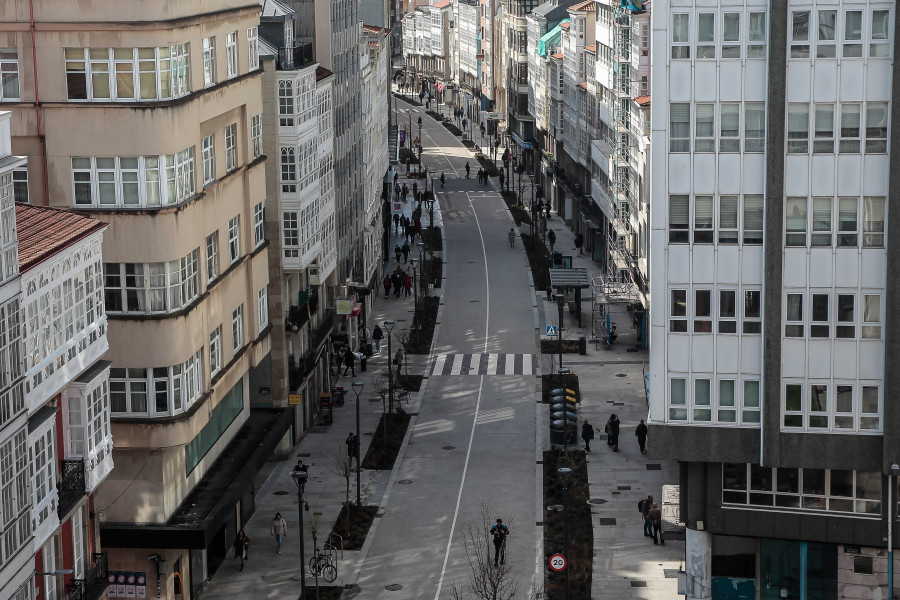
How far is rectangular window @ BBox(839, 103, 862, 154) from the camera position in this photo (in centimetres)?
4875

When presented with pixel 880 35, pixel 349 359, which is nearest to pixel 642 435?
pixel 349 359

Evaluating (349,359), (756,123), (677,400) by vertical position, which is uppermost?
(756,123)

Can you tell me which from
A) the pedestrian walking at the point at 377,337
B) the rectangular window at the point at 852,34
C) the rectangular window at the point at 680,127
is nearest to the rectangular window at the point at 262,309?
the rectangular window at the point at 680,127

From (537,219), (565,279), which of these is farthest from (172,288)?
(537,219)

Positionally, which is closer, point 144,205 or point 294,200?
point 144,205

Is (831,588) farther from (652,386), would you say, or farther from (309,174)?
(309,174)

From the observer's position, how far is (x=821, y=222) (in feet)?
163

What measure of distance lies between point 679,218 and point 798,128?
14.4 ft

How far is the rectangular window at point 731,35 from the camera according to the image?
49.4 meters

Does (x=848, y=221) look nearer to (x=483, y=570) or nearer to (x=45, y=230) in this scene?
(x=483, y=570)

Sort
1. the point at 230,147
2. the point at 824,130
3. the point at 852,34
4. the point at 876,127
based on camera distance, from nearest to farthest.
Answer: the point at 852,34
the point at 876,127
the point at 824,130
the point at 230,147

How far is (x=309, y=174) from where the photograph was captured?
7156 cm

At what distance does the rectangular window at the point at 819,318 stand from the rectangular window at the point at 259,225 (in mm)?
20930

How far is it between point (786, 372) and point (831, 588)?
7272 mm
